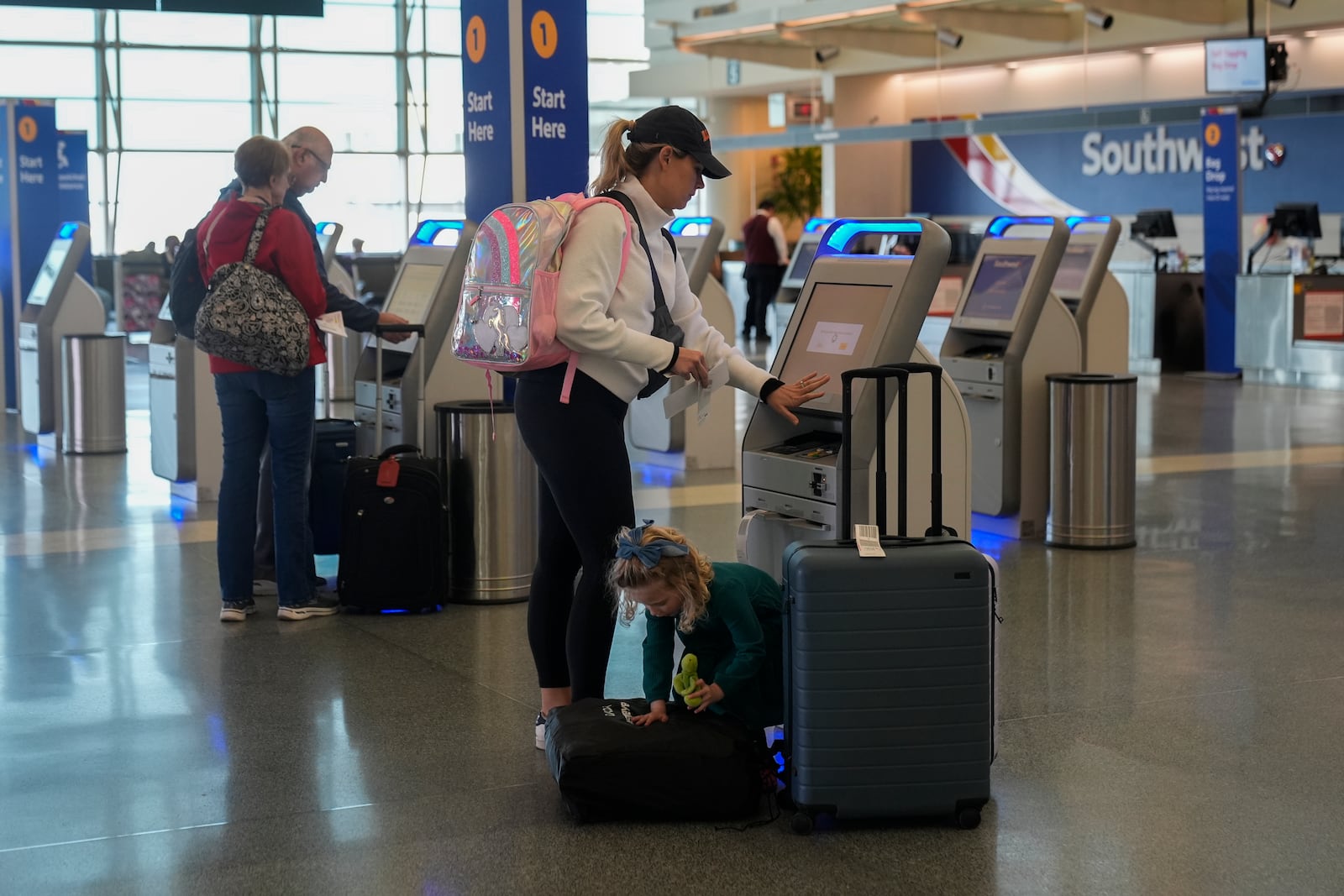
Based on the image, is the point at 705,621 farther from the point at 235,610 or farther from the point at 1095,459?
the point at 1095,459

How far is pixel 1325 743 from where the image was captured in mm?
3779

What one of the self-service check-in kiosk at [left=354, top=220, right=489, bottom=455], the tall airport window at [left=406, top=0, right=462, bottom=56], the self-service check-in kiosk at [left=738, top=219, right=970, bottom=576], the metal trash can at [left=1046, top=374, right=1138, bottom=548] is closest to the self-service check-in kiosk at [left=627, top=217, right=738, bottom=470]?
the self-service check-in kiosk at [left=354, top=220, right=489, bottom=455]

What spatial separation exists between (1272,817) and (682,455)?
5.74 meters

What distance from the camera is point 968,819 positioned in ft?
10.5

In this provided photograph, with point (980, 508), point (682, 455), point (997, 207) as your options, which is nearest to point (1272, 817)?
point (980, 508)

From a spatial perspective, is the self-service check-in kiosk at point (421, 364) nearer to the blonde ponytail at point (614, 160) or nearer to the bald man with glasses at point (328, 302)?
the bald man with glasses at point (328, 302)

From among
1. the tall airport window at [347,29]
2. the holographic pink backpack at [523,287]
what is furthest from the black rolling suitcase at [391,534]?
the tall airport window at [347,29]

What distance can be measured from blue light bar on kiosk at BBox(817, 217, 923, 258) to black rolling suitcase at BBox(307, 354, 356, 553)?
1.98 m

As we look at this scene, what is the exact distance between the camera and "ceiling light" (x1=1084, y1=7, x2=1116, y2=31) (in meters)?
17.6

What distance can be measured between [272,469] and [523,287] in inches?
80.4

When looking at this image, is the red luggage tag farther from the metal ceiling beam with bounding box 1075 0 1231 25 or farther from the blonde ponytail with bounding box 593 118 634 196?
the metal ceiling beam with bounding box 1075 0 1231 25

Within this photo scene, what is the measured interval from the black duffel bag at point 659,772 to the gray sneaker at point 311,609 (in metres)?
2.11

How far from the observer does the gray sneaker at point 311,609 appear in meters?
5.16

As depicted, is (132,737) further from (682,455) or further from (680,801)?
(682,455)
